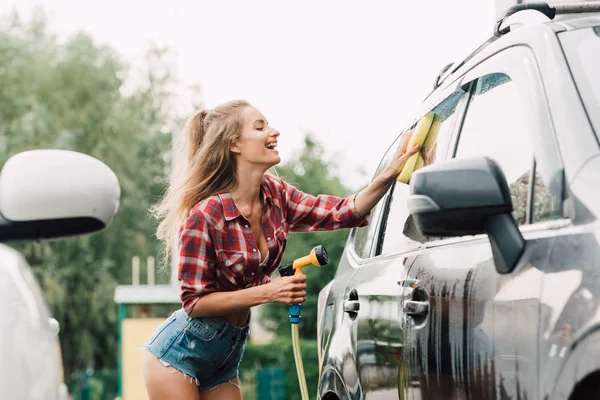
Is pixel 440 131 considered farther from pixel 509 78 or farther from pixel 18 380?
pixel 18 380

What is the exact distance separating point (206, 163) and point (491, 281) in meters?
Answer: 2.12

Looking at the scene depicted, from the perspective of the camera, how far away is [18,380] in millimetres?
2064

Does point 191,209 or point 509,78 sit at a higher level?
point 509,78

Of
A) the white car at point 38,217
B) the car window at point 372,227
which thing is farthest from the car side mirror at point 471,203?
the car window at point 372,227

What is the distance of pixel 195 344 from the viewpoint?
159 inches

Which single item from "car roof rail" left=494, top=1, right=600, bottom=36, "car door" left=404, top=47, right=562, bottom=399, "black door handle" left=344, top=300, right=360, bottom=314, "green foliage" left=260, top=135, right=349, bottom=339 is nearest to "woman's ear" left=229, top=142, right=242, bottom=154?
"black door handle" left=344, top=300, right=360, bottom=314

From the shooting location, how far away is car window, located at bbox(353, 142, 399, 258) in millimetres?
4230

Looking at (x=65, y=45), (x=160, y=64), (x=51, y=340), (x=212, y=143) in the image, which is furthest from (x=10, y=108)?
(x=51, y=340)

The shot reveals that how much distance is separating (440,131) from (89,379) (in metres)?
26.4

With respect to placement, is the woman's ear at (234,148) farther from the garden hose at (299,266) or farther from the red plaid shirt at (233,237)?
the garden hose at (299,266)

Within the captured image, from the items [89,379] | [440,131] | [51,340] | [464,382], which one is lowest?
[89,379]

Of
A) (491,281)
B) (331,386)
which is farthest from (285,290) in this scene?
(491,281)

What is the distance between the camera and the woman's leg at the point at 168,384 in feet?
13.2

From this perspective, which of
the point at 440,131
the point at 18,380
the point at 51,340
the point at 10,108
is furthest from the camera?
the point at 10,108
